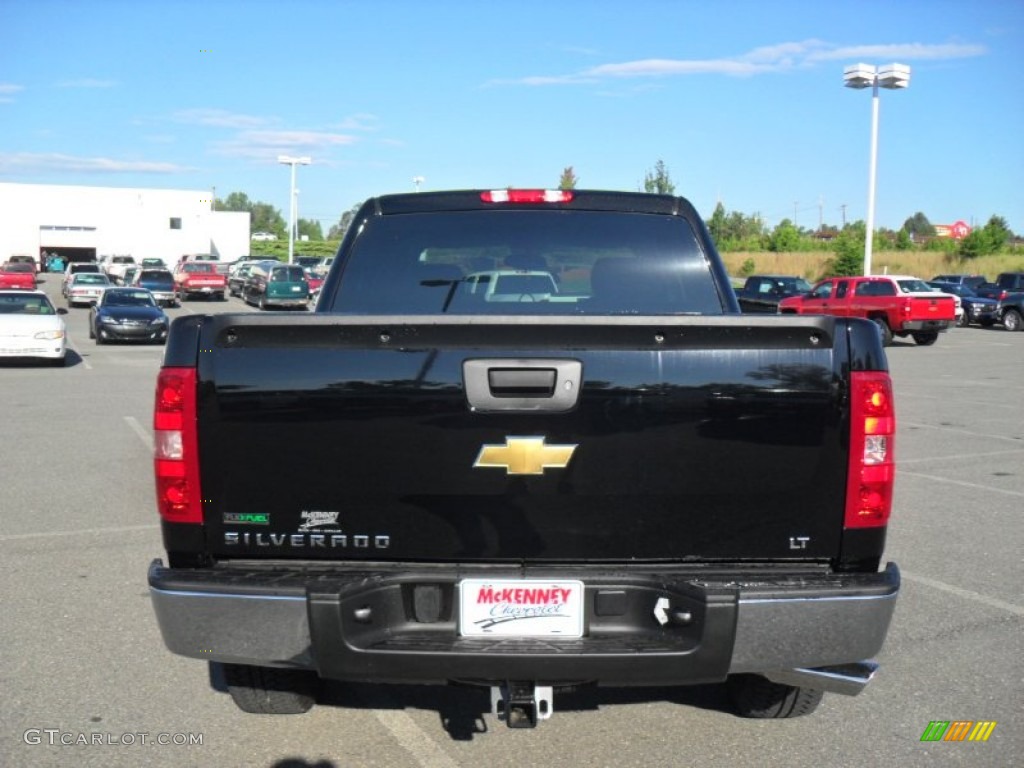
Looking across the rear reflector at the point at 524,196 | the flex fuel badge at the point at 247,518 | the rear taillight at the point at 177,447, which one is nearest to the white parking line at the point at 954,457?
the rear reflector at the point at 524,196

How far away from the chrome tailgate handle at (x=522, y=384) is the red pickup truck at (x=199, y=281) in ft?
155

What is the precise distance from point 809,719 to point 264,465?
7.98ft

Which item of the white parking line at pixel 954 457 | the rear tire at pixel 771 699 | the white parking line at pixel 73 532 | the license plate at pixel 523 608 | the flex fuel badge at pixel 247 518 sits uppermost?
the flex fuel badge at pixel 247 518

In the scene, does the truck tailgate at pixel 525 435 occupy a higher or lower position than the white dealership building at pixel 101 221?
lower

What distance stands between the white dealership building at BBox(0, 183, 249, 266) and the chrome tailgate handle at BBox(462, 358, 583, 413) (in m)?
89.8

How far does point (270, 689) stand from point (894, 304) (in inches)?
1084

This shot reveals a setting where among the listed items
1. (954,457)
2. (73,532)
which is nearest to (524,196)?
(73,532)

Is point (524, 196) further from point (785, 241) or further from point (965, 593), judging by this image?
point (785, 241)

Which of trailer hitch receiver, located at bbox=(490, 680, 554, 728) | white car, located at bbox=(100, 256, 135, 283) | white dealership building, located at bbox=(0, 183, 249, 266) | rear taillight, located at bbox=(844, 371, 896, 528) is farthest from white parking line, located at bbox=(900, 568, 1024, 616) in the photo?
white dealership building, located at bbox=(0, 183, 249, 266)

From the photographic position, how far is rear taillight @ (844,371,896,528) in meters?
3.30

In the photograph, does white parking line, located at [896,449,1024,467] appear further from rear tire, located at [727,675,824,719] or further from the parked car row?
the parked car row

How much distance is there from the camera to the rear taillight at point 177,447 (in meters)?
3.32

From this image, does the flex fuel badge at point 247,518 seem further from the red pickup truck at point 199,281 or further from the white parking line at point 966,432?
the red pickup truck at point 199,281

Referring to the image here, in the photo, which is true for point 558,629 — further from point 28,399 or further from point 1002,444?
point 28,399
